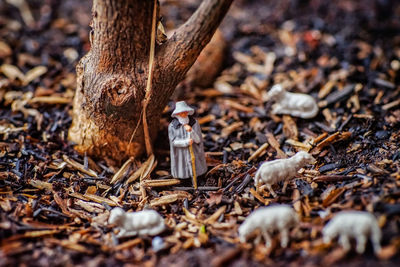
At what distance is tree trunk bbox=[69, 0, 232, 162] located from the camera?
9.45 feet

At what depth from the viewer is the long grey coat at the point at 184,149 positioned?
3.11 metres

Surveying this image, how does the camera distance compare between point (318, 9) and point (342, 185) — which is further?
point (318, 9)

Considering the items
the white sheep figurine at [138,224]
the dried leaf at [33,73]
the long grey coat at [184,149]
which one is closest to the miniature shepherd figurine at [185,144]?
the long grey coat at [184,149]

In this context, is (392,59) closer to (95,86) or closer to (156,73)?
(156,73)

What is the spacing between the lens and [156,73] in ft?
10.2

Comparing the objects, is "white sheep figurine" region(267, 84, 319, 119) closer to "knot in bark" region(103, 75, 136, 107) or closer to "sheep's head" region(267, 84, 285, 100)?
"sheep's head" region(267, 84, 285, 100)

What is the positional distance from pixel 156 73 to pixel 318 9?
11.2 ft

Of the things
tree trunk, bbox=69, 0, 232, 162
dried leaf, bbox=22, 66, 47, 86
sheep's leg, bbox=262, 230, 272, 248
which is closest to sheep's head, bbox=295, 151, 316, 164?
sheep's leg, bbox=262, 230, 272, 248

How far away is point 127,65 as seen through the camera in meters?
3.05

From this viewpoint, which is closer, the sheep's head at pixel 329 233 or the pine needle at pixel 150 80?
the sheep's head at pixel 329 233

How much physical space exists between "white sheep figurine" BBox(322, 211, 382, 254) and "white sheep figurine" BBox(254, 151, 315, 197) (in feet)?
2.22

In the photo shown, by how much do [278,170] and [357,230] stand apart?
808 mm

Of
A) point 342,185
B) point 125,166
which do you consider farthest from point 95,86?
point 342,185

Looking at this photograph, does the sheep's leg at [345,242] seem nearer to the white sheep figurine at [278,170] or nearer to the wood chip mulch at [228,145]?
the wood chip mulch at [228,145]
